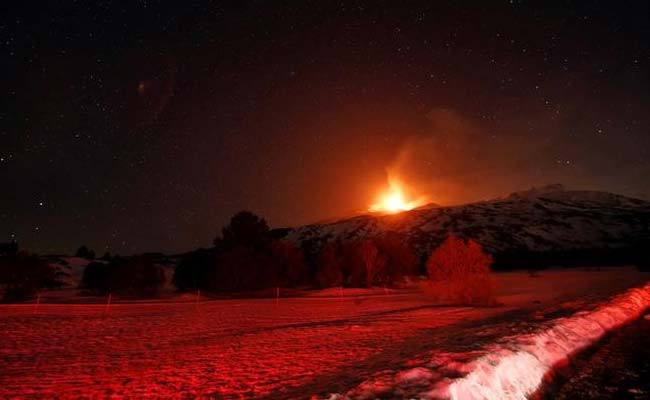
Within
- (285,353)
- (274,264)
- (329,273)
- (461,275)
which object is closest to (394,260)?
(329,273)

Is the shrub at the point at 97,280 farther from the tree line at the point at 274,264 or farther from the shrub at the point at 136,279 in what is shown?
the tree line at the point at 274,264

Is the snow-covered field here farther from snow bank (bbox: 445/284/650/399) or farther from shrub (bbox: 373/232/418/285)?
shrub (bbox: 373/232/418/285)

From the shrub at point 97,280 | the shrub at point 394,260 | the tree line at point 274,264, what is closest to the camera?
the tree line at point 274,264

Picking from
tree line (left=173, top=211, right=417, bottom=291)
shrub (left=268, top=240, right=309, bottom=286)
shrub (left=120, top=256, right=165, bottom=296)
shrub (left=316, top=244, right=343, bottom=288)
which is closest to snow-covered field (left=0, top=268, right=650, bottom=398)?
tree line (left=173, top=211, right=417, bottom=291)

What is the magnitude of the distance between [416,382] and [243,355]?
22.5 feet

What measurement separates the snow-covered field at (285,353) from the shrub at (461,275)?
553 cm

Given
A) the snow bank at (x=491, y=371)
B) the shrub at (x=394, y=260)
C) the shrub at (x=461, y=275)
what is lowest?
the snow bank at (x=491, y=371)

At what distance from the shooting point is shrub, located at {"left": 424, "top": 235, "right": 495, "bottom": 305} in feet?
97.5

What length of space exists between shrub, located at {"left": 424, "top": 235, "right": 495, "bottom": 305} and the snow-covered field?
553cm

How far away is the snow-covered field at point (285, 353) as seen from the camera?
30.9 ft

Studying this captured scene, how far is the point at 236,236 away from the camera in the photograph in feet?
193

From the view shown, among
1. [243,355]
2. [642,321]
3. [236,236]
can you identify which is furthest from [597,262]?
[243,355]

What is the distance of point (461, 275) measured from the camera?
30.8 m

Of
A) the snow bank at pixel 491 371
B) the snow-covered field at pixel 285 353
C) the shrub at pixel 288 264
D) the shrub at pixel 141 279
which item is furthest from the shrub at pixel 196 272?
the snow bank at pixel 491 371
